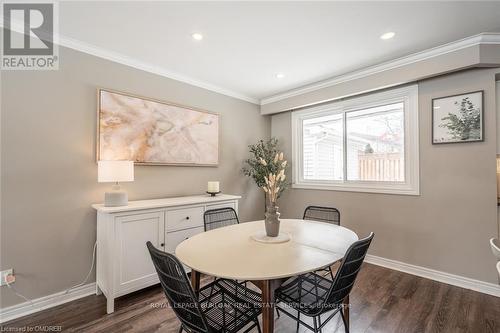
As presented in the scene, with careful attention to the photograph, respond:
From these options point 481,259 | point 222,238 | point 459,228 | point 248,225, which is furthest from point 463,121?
point 222,238

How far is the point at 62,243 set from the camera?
2250mm

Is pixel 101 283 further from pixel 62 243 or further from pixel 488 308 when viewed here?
pixel 488 308

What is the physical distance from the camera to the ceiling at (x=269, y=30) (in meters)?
1.89

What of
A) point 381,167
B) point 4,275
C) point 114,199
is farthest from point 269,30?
point 4,275

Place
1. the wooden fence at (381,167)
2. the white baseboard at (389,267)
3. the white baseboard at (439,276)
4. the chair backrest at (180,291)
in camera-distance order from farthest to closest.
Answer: the wooden fence at (381,167) < the white baseboard at (439,276) < the white baseboard at (389,267) < the chair backrest at (180,291)

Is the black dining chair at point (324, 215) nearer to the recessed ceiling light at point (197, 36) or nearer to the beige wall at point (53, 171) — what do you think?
the beige wall at point (53, 171)

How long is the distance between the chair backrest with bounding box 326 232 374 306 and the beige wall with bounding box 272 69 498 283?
1.95m

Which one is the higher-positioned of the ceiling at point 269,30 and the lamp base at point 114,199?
the ceiling at point 269,30

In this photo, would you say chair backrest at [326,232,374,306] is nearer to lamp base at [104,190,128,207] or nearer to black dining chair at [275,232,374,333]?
black dining chair at [275,232,374,333]

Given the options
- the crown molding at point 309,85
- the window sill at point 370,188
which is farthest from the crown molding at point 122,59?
the window sill at point 370,188

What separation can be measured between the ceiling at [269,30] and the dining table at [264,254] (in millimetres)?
1860

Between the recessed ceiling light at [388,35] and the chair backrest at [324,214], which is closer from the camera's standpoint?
the recessed ceiling light at [388,35]

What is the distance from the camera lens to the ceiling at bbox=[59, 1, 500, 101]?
1.89 meters

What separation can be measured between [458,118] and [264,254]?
8.81ft
